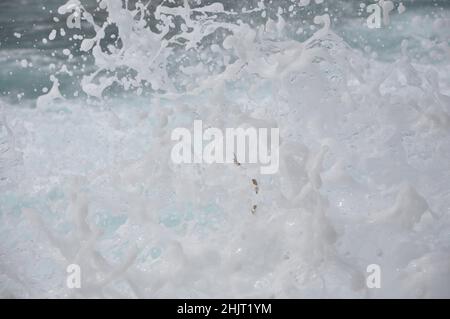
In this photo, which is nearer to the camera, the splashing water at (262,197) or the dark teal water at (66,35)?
the splashing water at (262,197)

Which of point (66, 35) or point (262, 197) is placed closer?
point (262, 197)

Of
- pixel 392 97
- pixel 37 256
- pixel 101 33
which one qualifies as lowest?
pixel 37 256

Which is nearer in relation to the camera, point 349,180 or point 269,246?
point 269,246

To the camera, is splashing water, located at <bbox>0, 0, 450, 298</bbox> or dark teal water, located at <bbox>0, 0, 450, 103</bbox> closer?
splashing water, located at <bbox>0, 0, 450, 298</bbox>

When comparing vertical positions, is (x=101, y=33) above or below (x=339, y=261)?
above
